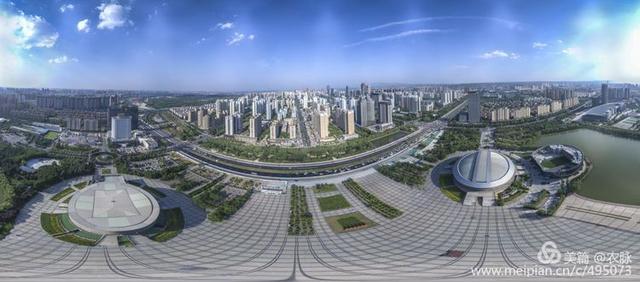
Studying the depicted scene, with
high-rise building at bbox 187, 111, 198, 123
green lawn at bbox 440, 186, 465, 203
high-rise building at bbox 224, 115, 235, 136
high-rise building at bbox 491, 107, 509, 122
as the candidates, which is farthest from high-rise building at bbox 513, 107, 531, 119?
high-rise building at bbox 187, 111, 198, 123

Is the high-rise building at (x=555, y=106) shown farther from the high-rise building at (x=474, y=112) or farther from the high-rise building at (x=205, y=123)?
the high-rise building at (x=205, y=123)

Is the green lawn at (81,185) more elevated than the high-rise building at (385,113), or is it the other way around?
the high-rise building at (385,113)

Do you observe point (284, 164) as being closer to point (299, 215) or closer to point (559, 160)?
point (299, 215)

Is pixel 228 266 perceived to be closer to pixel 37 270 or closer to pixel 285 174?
pixel 37 270

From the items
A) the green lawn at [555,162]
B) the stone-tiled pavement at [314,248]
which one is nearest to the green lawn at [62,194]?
the stone-tiled pavement at [314,248]

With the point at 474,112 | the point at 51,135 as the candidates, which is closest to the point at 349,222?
the point at 474,112

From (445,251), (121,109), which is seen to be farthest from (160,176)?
(121,109)
